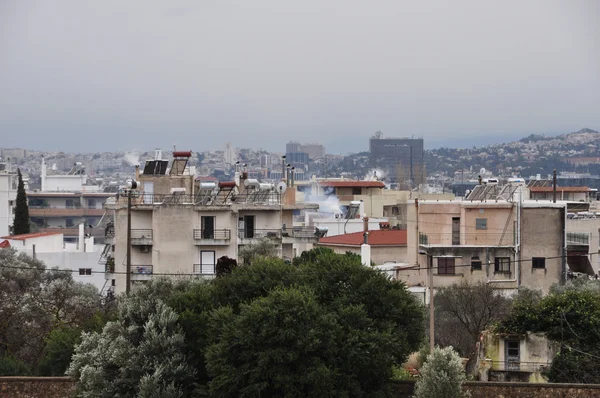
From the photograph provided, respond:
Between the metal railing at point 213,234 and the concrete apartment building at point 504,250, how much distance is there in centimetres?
676

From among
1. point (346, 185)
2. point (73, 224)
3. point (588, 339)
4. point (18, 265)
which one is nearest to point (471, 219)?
point (18, 265)

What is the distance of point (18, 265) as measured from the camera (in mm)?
49594

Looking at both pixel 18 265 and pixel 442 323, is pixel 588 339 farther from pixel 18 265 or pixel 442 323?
pixel 18 265

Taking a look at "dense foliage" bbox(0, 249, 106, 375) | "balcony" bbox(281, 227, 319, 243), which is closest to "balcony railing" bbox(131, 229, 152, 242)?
"dense foliage" bbox(0, 249, 106, 375)

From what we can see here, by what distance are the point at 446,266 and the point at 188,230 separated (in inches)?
395

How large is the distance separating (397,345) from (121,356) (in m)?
5.46

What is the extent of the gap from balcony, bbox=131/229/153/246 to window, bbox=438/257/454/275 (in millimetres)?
11061

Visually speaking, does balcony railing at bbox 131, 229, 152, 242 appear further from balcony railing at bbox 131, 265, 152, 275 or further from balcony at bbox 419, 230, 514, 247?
balcony at bbox 419, 230, 514, 247

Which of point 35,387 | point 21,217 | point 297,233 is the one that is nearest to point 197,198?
point 297,233

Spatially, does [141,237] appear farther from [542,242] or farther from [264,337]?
[264,337]

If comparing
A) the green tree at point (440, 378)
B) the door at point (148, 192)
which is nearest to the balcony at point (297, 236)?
the door at point (148, 192)

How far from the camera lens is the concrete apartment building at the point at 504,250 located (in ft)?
175

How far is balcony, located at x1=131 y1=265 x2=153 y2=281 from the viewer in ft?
159

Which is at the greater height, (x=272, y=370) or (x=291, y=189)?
(x=291, y=189)
